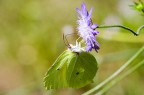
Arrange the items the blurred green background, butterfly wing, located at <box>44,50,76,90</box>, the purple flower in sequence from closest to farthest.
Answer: the purple flower
butterfly wing, located at <box>44,50,76,90</box>
the blurred green background

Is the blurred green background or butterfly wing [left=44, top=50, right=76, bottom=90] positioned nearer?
butterfly wing [left=44, top=50, right=76, bottom=90]

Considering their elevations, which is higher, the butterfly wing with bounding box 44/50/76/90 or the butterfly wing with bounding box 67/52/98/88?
the butterfly wing with bounding box 44/50/76/90

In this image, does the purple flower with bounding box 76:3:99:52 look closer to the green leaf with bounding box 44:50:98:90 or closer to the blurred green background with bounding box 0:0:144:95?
the green leaf with bounding box 44:50:98:90

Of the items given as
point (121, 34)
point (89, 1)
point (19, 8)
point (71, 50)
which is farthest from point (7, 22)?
point (71, 50)

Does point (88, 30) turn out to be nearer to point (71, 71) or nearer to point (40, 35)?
point (71, 71)

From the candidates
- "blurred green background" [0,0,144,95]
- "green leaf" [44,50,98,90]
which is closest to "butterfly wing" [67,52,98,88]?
"green leaf" [44,50,98,90]

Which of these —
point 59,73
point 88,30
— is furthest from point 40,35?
point 88,30

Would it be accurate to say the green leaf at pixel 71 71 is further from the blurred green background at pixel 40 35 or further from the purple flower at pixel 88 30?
the blurred green background at pixel 40 35

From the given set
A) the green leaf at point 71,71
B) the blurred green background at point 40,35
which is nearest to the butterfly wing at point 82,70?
the green leaf at point 71,71
